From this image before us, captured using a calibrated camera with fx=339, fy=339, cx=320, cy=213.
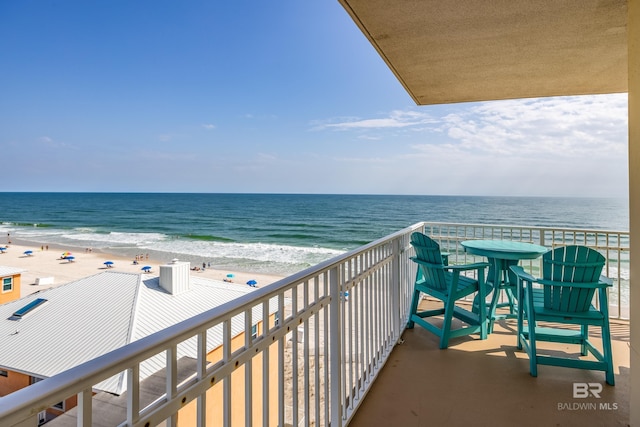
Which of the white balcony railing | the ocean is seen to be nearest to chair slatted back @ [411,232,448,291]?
the white balcony railing

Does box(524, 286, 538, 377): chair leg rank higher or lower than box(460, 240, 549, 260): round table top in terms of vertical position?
lower

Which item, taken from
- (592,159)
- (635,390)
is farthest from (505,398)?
(592,159)

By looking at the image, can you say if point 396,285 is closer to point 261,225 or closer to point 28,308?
point 28,308

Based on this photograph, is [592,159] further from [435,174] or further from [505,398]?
[505,398]

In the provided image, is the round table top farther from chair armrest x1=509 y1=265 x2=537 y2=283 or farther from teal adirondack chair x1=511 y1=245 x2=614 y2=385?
teal adirondack chair x1=511 y1=245 x2=614 y2=385

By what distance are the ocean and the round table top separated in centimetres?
1163

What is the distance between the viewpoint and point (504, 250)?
116 inches

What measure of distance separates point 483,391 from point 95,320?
6004 mm

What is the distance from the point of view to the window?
9077mm

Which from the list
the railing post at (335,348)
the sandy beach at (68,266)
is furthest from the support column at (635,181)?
the sandy beach at (68,266)

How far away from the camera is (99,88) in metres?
26.6

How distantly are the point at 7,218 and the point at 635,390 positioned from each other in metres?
44.7

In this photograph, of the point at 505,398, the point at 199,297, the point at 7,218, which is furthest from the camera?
the point at 7,218

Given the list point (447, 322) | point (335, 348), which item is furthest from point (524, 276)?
point (335, 348)
